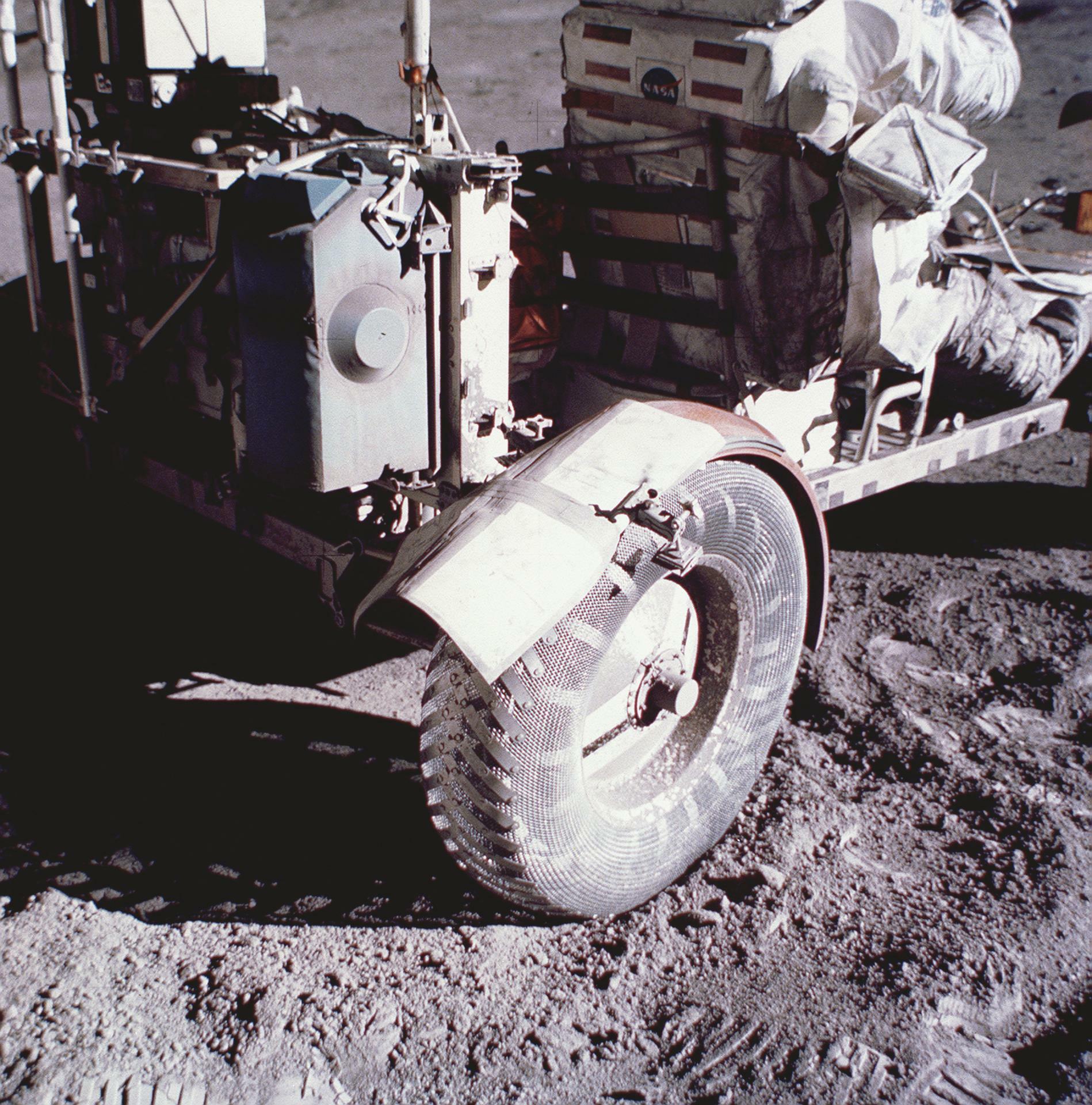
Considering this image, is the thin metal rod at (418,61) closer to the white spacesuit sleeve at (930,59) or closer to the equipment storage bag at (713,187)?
the equipment storage bag at (713,187)

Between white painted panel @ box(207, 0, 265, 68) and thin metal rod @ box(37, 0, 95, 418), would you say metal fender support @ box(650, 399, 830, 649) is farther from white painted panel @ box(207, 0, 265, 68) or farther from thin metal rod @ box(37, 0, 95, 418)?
white painted panel @ box(207, 0, 265, 68)

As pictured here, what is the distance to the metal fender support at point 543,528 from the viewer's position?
6.97 feet

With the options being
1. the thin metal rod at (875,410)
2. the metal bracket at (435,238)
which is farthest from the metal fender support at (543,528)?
the thin metal rod at (875,410)

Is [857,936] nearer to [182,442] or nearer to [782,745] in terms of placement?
[782,745]

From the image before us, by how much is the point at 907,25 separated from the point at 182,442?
2.43m

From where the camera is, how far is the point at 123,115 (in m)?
3.55

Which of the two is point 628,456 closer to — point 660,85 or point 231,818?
point 660,85

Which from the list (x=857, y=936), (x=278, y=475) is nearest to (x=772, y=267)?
(x=278, y=475)

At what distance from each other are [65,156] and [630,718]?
2.32m

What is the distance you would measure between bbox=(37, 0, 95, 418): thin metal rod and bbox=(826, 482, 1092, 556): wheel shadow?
3.13m

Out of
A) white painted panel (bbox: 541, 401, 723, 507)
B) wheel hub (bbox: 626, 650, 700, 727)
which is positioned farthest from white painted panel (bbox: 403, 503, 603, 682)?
wheel hub (bbox: 626, 650, 700, 727)

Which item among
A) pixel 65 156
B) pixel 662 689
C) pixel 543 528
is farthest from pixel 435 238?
pixel 65 156

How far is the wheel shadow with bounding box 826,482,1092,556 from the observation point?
4949 mm

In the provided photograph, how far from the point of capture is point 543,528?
2.23 m
